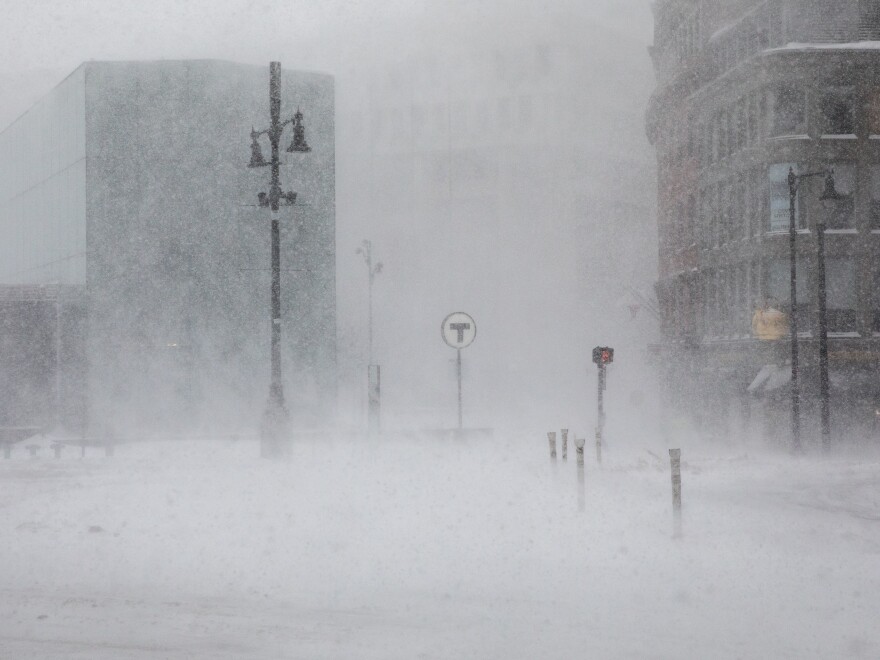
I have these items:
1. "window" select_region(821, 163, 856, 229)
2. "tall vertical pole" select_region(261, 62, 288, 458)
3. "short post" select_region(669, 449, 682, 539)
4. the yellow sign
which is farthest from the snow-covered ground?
"window" select_region(821, 163, 856, 229)

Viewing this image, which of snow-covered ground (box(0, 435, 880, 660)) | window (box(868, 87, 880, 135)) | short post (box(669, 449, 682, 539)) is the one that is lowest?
snow-covered ground (box(0, 435, 880, 660))

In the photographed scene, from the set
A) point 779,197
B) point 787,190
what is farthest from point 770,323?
point 787,190

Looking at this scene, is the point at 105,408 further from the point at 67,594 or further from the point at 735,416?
the point at 67,594

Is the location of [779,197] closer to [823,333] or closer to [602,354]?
[602,354]

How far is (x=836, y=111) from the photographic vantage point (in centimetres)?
3631

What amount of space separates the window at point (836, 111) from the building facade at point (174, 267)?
19.3 metres

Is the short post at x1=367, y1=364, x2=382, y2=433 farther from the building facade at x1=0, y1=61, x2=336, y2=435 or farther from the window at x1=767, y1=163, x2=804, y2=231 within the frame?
the building facade at x1=0, y1=61, x2=336, y2=435

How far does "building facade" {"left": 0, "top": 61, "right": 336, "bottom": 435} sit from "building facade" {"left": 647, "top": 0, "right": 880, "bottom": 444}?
15.4m

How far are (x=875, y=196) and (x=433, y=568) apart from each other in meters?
30.2

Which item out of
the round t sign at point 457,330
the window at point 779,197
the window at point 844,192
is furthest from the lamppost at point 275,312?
the window at point 844,192

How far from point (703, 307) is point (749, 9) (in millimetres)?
10470

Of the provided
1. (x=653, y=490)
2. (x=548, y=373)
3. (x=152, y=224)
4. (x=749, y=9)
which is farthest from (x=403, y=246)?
(x=653, y=490)

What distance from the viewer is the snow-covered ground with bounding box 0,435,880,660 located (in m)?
7.03

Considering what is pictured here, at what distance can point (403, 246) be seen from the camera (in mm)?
84188
